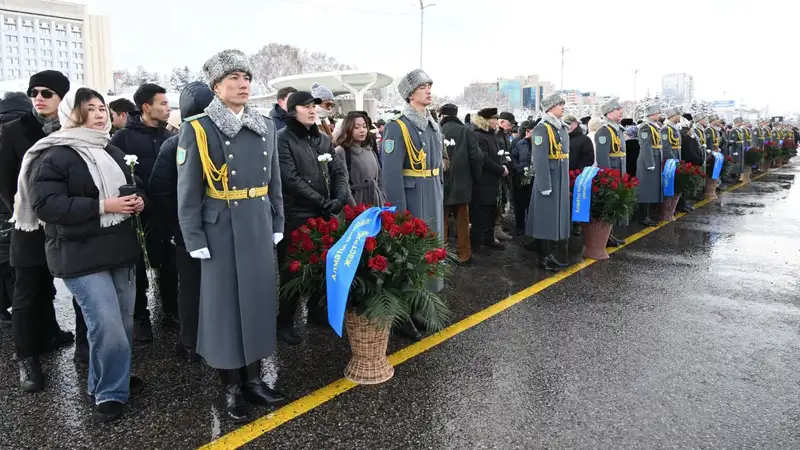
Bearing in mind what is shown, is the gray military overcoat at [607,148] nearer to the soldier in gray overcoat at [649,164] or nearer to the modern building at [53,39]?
the soldier in gray overcoat at [649,164]

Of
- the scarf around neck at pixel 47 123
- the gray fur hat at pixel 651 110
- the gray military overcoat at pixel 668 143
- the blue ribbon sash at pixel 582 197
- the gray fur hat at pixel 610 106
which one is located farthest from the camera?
the gray military overcoat at pixel 668 143

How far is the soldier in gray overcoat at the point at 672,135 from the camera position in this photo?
426 inches

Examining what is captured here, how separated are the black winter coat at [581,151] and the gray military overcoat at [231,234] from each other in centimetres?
611

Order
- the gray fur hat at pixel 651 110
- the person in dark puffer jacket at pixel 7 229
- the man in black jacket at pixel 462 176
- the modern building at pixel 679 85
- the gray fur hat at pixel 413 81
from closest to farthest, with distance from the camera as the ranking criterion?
the person in dark puffer jacket at pixel 7 229
the gray fur hat at pixel 413 81
the man in black jacket at pixel 462 176
the gray fur hat at pixel 651 110
the modern building at pixel 679 85

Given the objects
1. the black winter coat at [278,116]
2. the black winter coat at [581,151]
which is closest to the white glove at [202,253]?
the black winter coat at [278,116]

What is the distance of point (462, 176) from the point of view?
24.6ft

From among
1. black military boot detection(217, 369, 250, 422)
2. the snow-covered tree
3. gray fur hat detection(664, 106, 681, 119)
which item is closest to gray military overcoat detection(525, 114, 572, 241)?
black military boot detection(217, 369, 250, 422)

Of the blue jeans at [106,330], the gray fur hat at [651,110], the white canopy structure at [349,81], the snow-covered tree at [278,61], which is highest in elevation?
the snow-covered tree at [278,61]

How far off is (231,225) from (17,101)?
276 cm

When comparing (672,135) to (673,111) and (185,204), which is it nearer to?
(673,111)

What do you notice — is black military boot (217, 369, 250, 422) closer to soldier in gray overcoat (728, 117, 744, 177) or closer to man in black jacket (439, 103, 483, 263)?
man in black jacket (439, 103, 483, 263)

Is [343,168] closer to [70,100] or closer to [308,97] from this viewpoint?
[308,97]

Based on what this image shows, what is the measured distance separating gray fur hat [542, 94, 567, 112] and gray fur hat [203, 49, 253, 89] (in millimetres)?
4547

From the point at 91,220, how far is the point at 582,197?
5401mm
